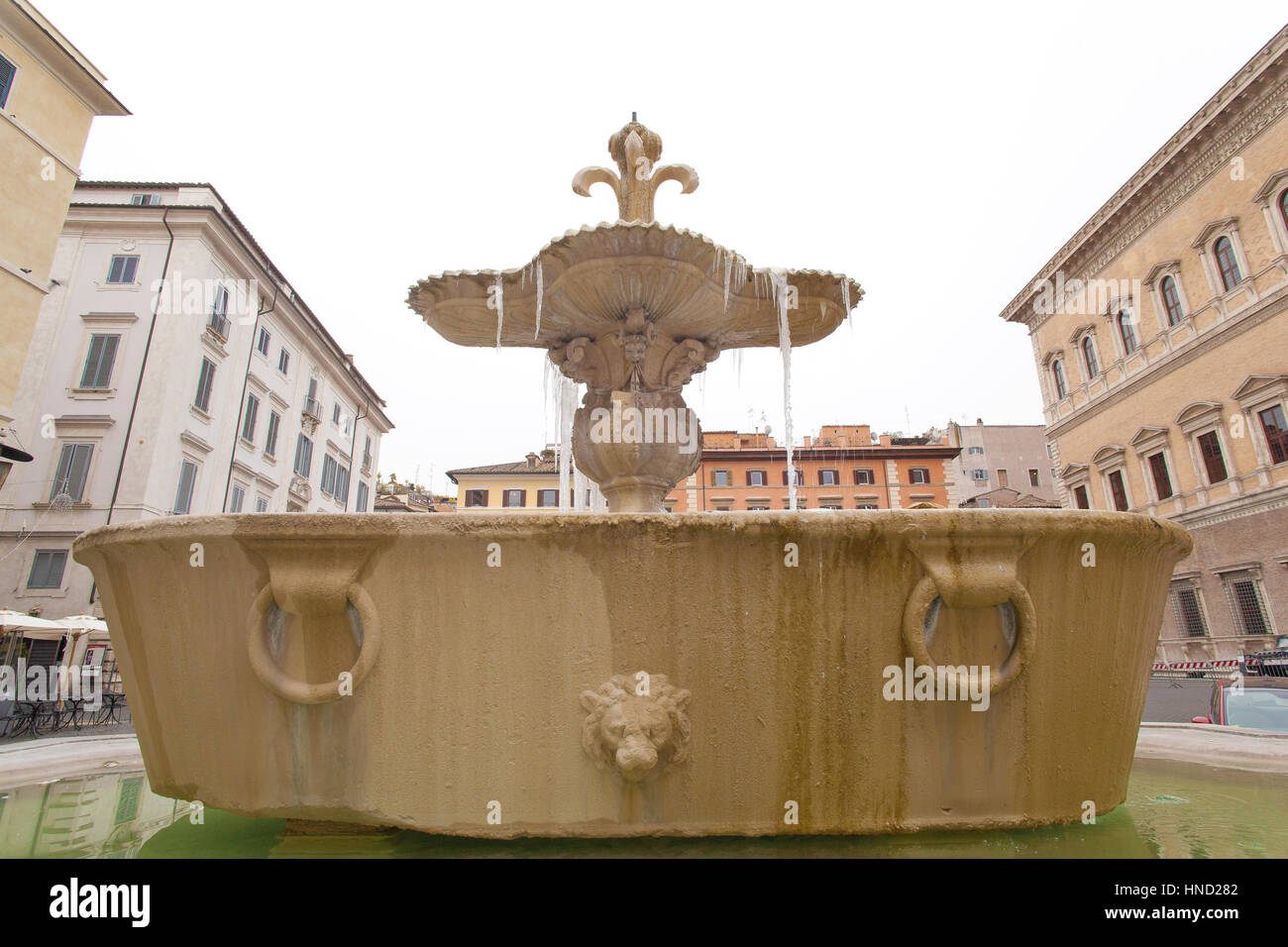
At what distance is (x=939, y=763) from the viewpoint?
2.70 metres

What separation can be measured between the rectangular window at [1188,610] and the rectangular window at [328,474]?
1340 inches

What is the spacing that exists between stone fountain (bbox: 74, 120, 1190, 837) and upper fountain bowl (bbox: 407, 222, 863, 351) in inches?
119

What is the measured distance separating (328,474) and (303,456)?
2.38 m

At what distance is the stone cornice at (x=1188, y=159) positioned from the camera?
843 inches

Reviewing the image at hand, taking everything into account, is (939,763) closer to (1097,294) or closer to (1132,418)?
(1132,418)

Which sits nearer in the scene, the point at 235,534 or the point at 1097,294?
the point at 235,534

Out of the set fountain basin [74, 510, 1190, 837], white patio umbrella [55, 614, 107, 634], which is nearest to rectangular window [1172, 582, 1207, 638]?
fountain basin [74, 510, 1190, 837]

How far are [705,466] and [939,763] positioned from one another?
46.8 metres

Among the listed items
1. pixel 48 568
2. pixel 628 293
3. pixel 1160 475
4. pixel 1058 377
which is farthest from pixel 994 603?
pixel 1058 377

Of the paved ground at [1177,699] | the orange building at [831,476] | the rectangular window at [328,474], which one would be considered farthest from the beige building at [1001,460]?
the rectangular window at [328,474]

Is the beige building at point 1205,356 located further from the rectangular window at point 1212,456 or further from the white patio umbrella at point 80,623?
the white patio umbrella at point 80,623

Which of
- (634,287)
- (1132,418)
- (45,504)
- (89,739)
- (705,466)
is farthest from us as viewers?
(705,466)
